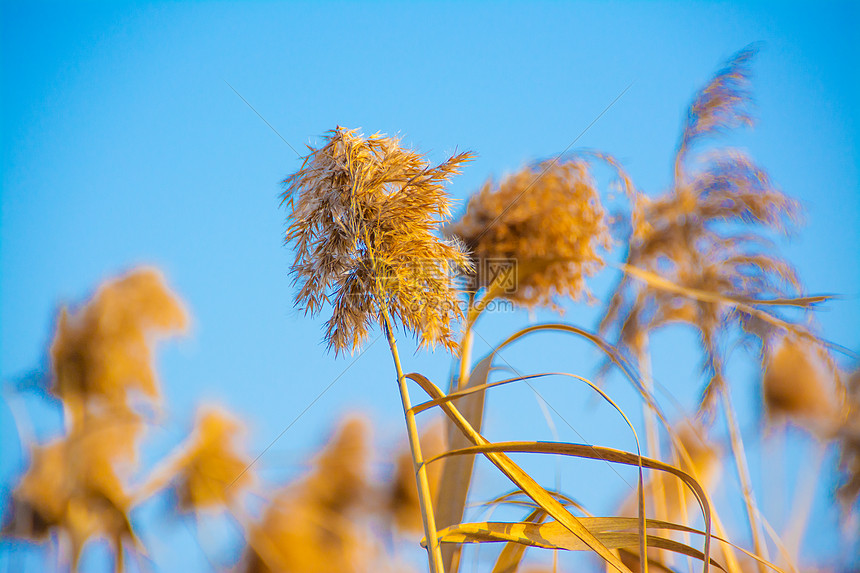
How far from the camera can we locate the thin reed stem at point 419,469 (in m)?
0.78

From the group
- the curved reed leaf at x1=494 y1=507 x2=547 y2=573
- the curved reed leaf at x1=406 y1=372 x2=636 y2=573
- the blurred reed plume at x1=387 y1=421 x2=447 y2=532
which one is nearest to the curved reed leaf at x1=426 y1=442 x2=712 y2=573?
the curved reed leaf at x1=406 y1=372 x2=636 y2=573

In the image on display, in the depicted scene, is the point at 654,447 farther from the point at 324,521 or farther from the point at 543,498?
the point at 324,521

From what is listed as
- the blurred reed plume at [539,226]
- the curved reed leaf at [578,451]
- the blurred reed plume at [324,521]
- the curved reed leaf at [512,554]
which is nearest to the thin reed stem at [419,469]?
the curved reed leaf at [578,451]

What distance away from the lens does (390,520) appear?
7.35m

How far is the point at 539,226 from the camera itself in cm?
185

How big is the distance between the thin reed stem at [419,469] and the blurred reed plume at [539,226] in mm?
934

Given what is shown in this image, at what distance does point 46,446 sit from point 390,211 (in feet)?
18.4

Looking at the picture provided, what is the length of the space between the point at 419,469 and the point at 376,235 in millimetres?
417

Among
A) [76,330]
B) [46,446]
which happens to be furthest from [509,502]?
[46,446]

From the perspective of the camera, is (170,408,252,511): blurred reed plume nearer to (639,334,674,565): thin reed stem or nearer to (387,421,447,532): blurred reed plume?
(387,421,447,532): blurred reed plume

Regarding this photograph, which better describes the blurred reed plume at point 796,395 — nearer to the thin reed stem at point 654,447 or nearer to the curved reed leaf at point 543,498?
the thin reed stem at point 654,447

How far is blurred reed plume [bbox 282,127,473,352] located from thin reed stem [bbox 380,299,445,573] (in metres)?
0.07

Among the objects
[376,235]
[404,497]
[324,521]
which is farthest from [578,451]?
[404,497]

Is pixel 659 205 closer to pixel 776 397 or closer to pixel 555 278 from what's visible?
pixel 555 278
